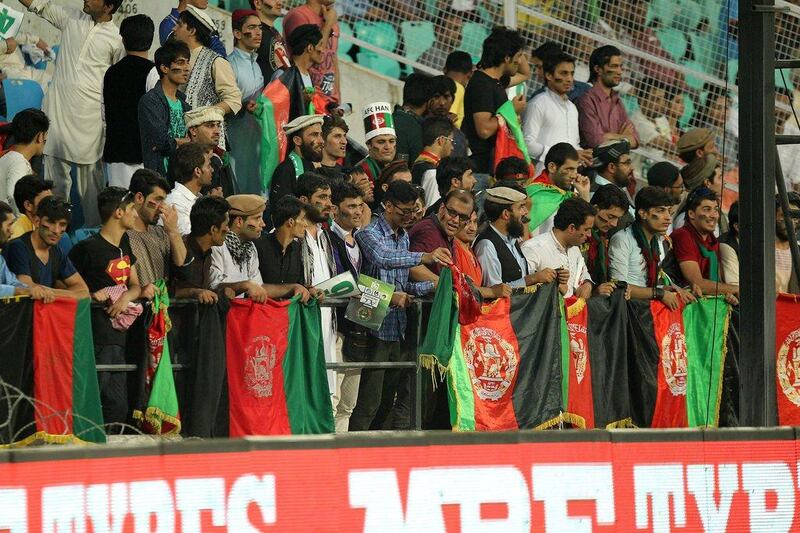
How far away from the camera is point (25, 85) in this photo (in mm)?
13805

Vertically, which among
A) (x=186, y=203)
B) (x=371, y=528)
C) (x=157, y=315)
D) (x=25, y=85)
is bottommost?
(x=371, y=528)

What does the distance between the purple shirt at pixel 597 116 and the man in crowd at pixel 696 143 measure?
20.1 inches

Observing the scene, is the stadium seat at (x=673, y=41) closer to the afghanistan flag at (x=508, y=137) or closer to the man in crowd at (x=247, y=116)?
the afghanistan flag at (x=508, y=137)

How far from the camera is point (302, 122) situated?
12.9 m

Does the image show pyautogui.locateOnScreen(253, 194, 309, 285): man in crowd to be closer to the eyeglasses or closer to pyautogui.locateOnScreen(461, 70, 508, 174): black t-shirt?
the eyeglasses

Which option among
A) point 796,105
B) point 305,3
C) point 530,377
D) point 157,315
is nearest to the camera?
point 157,315

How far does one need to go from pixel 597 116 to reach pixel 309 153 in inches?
156

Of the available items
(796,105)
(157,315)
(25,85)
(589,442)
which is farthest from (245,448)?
(796,105)

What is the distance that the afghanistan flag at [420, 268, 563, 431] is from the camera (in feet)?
36.9

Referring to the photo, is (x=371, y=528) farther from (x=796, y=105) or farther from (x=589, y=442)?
(x=796, y=105)

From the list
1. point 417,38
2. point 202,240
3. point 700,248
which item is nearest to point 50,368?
point 202,240

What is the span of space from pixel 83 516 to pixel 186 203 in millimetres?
4805

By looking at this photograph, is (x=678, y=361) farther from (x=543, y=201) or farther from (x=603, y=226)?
(x=543, y=201)

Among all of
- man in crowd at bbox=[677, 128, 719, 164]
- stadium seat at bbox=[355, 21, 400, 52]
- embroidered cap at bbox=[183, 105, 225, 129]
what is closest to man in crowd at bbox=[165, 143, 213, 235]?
embroidered cap at bbox=[183, 105, 225, 129]
